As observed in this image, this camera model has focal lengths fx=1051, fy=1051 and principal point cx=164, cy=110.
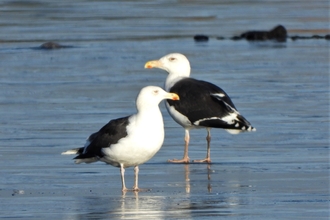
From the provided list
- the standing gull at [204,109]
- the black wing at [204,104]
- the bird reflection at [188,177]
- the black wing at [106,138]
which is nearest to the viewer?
the bird reflection at [188,177]

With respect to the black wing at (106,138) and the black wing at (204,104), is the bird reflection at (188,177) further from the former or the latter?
the black wing at (204,104)

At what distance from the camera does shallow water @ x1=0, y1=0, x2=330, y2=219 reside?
8.99 meters

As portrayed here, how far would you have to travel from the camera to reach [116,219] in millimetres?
8211

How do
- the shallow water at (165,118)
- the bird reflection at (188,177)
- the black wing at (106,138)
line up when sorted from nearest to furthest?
the shallow water at (165,118) → the bird reflection at (188,177) → the black wing at (106,138)

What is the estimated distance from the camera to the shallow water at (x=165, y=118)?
29.5ft

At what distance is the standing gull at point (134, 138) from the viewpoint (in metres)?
9.77

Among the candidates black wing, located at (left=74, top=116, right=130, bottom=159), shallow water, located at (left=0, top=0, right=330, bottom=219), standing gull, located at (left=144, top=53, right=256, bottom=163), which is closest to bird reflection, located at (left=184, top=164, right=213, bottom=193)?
shallow water, located at (left=0, top=0, right=330, bottom=219)

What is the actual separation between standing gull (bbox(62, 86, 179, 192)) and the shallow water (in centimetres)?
27

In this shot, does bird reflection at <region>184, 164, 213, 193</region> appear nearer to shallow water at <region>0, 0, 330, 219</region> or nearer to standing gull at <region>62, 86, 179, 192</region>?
shallow water at <region>0, 0, 330, 219</region>

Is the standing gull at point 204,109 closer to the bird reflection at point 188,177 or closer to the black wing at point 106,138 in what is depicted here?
the bird reflection at point 188,177

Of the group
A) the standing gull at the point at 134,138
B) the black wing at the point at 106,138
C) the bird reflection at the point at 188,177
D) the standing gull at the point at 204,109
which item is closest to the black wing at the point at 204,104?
the standing gull at the point at 204,109

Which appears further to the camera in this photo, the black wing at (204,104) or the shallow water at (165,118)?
the black wing at (204,104)

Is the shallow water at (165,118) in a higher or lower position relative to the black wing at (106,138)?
lower

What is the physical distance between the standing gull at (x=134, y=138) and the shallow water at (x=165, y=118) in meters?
0.27
